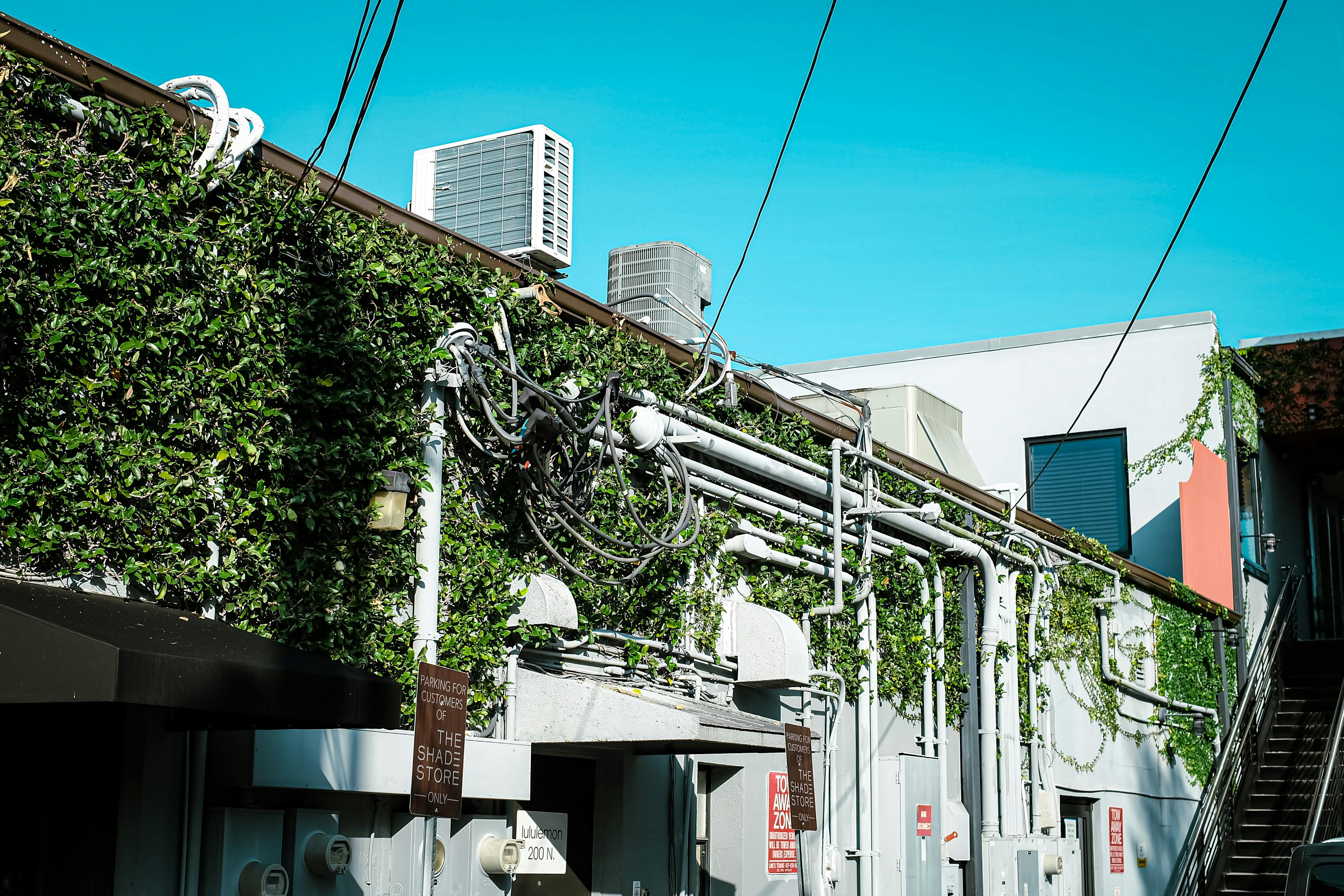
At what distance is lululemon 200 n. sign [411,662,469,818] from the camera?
6723 mm

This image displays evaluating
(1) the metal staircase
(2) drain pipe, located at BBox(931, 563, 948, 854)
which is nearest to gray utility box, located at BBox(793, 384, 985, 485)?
(2) drain pipe, located at BBox(931, 563, 948, 854)

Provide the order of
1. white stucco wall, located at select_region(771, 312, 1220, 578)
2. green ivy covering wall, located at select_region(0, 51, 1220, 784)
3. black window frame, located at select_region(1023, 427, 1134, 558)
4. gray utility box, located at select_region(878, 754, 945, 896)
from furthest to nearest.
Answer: black window frame, located at select_region(1023, 427, 1134, 558) → white stucco wall, located at select_region(771, 312, 1220, 578) → gray utility box, located at select_region(878, 754, 945, 896) → green ivy covering wall, located at select_region(0, 51, 1220, 784)

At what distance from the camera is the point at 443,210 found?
10383 millimetres

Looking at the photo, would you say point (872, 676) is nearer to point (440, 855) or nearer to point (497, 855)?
point (497, 855)

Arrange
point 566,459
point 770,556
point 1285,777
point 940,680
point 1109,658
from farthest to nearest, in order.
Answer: point 1285,777 < point 1109,658 < point 940,680 < point 770,556 < point 566,459

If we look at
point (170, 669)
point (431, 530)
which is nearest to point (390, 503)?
point (431, 530)

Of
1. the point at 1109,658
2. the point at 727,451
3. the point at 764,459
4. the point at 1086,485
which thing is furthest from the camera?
the point at 1086,485

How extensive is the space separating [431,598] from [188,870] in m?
2.03

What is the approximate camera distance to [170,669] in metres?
5.37

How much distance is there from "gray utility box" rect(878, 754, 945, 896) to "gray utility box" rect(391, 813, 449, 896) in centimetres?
538

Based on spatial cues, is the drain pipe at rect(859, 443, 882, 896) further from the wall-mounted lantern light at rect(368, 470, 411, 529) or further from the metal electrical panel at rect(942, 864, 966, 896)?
the wall-mounted lantern light at rect(368, 470, 411, 529)

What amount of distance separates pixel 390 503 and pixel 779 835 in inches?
186

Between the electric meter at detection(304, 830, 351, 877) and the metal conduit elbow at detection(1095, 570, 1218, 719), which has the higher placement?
the metal conduit elbow at detection(1095, 570, 1218, 719)

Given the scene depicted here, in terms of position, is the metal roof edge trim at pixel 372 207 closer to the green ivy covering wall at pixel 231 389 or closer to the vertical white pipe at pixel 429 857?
the green ivy covering wall at pixel 231 389
